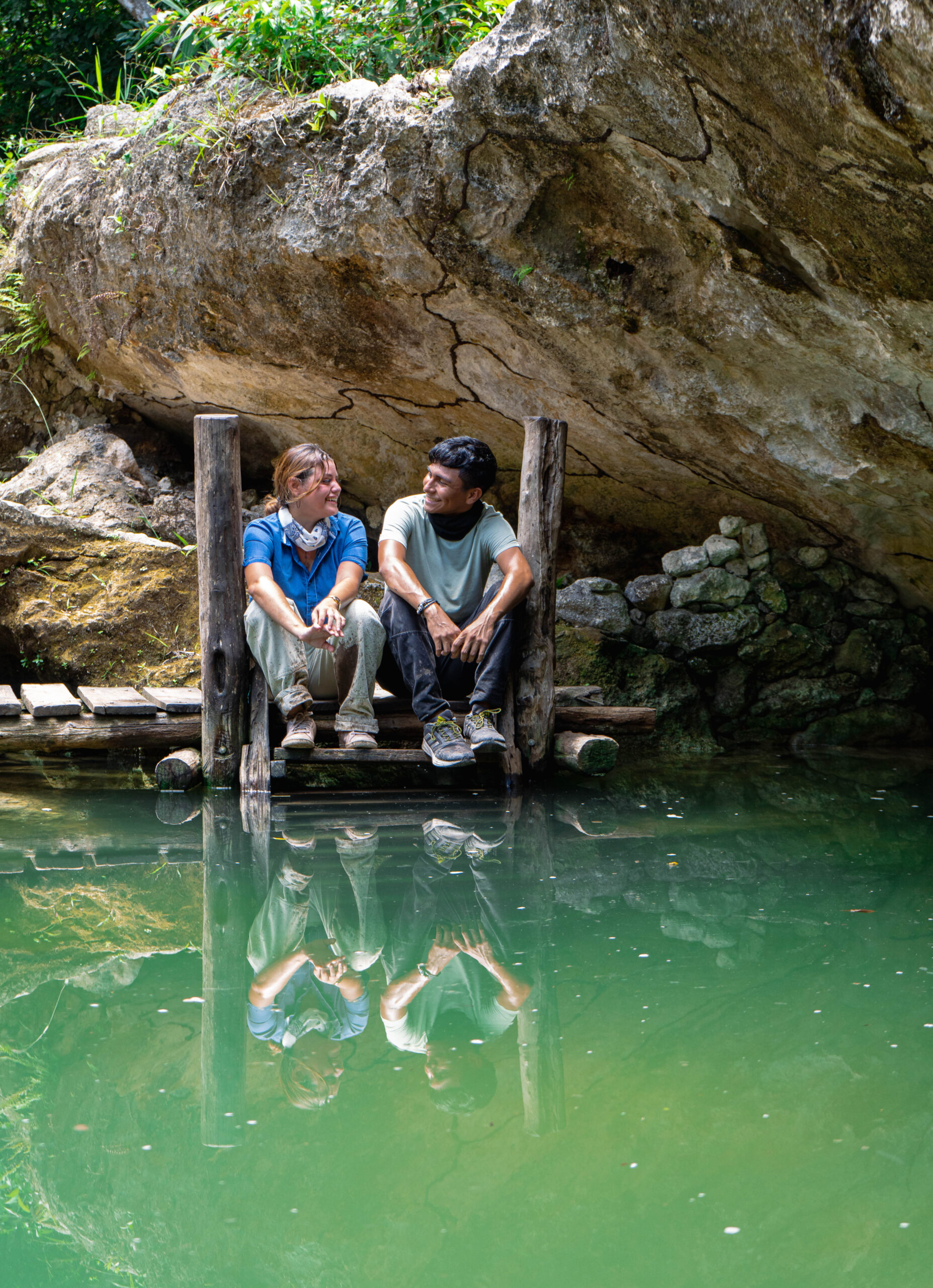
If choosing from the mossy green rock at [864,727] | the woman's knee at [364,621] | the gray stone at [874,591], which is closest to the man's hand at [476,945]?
the woman's knee at [364,621]

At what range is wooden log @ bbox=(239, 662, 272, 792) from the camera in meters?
4.57

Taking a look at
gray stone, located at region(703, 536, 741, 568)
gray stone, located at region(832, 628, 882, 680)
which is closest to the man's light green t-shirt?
gray stone, located at region(703, 536, 741, 568)

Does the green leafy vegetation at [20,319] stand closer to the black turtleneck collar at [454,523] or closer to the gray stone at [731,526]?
the black turtleneck collar at [454,523]

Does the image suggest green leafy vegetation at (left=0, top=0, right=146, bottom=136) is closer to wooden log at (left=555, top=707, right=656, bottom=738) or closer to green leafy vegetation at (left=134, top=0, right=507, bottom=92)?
green leafy vegetation at (left=134, top=0, right=507, bottom=92)

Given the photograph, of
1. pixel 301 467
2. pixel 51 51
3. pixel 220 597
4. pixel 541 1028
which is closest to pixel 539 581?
pixel 301 467

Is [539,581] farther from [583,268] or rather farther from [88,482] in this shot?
[88,482]

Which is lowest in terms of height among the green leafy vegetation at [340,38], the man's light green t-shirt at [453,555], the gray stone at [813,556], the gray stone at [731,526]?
the gray stone at [813,556]

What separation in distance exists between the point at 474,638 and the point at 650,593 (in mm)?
A: 2148

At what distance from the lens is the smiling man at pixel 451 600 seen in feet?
15.4

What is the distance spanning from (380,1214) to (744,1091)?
0.76 meters

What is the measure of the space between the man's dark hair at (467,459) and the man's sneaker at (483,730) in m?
1.01

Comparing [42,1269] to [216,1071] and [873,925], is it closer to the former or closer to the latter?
[216,1071]

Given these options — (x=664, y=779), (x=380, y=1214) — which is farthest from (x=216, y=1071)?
(x=664, y=779)

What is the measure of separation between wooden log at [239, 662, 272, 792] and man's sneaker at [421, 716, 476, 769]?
67cm
